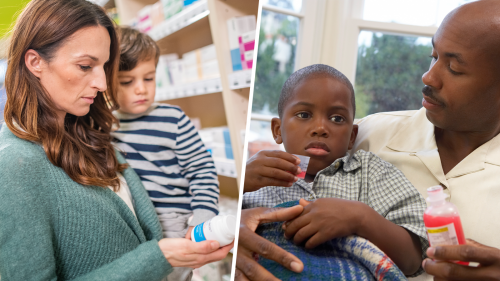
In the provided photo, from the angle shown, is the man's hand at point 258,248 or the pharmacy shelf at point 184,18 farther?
the pharmacy shelf at point 184,18

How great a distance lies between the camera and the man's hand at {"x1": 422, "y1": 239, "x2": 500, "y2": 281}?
18.6 inches

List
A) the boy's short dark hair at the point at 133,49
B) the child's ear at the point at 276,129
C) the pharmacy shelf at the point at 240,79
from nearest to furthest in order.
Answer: the child's ear at the point at 276,129
the boy's short dark hair at the point at 133,49
the pharmacy shelf at the point at 240,79

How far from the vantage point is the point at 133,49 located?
1.10 meters

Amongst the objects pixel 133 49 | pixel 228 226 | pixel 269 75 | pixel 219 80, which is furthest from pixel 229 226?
pixel 219 80

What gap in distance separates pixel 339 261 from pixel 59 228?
61cm

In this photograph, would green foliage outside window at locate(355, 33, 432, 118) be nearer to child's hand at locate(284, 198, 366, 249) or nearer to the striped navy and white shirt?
child's hand at locate(284, 198, 366, 249)

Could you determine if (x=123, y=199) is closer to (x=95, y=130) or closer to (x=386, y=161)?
(x=95, y=130)

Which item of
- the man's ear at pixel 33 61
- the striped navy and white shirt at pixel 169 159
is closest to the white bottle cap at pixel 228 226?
the striped navy and white shirt at pixel 169 159

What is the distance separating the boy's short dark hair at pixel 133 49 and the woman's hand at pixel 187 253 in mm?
613

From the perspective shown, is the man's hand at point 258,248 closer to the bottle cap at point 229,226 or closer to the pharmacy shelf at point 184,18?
the bottle cap at point 229,226

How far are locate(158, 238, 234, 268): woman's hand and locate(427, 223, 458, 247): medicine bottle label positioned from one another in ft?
1.51

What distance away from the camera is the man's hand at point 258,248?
51 centimetres

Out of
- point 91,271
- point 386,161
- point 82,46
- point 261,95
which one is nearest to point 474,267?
point 386,161

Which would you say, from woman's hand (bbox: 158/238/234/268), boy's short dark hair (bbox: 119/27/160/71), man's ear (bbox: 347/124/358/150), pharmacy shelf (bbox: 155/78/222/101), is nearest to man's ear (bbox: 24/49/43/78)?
boy's short dark hair (bbox: 119/27/160/71)
